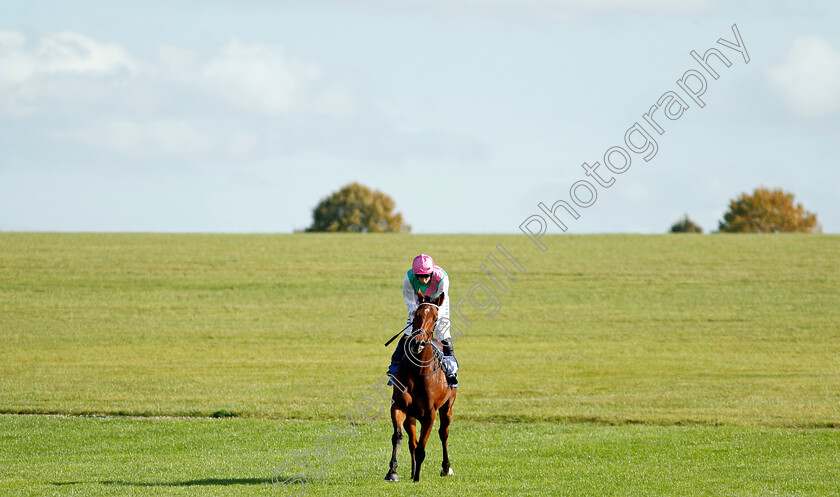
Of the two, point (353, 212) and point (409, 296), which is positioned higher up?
point (353, 212)

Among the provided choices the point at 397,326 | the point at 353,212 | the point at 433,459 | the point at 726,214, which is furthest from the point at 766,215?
the point at 433,459

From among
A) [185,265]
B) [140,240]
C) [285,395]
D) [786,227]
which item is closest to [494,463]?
[285,395]

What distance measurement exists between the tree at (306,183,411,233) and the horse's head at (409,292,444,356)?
88303 millimetres

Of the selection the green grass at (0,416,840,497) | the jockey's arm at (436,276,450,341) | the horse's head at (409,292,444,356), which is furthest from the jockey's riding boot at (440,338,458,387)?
the green grass at (0,416,840,497)

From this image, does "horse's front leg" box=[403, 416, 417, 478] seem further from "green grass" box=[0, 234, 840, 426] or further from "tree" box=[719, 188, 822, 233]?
"tree" box=[719, 188, 822, 233]

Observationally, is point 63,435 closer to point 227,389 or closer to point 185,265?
point 227,389

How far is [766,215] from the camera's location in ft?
340

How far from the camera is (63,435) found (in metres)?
19.4

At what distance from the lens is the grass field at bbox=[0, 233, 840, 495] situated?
15.1 metres

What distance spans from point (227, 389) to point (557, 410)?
31.3 feet

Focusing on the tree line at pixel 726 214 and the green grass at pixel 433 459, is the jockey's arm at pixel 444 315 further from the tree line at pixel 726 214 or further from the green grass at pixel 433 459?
the tree line at pixel 726 214

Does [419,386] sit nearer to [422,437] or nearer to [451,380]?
[422,437]

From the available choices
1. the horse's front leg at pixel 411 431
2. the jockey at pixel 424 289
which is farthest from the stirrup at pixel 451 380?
the horse's front leg at pixel 411 431

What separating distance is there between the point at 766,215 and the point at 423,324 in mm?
98515
